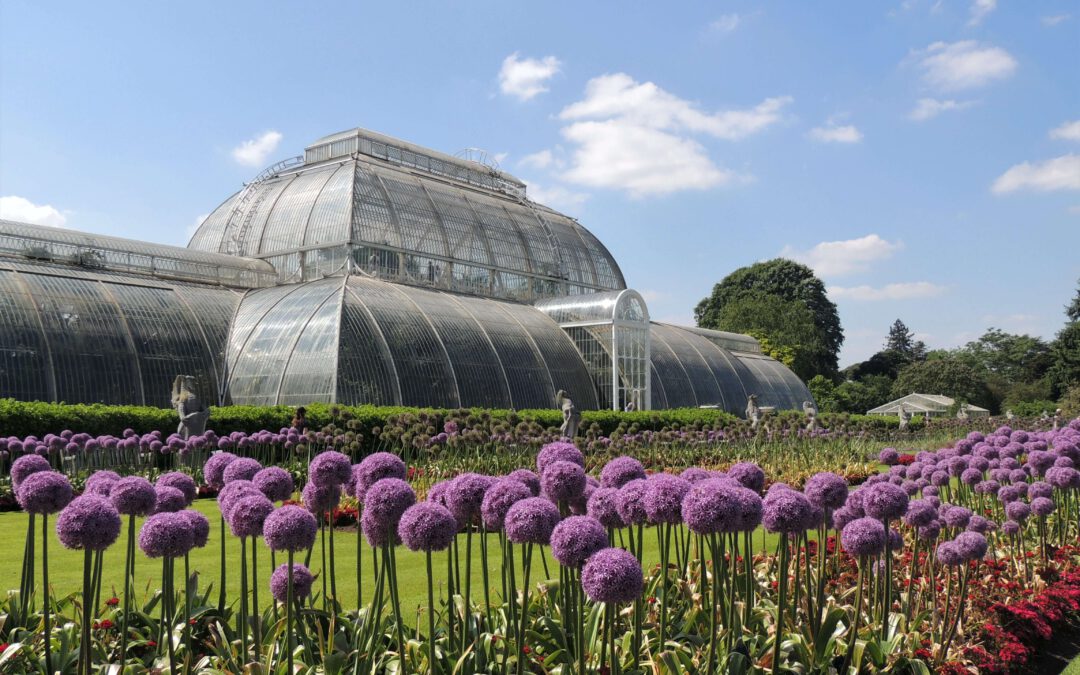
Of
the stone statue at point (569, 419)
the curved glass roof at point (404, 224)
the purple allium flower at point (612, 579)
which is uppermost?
the curved glass roof at point (404, 224)

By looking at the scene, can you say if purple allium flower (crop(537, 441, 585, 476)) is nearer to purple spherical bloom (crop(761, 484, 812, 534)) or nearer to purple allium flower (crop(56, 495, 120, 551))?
purple spherical bloom (crop(761, 484, 812, 534))

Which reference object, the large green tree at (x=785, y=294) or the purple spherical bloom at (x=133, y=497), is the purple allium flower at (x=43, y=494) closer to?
the purple spherical bloom at (x=133, y=497)

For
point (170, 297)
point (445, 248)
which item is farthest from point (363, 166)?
point (170, 297)

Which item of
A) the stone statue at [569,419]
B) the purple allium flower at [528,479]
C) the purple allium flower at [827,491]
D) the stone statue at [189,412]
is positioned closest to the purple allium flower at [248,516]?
the purple allium flower at [528,479]

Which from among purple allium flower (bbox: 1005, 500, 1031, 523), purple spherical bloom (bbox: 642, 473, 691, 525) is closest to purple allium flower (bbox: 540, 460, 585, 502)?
purple spherical bloom (bbox: 642, 473, 691, 525)

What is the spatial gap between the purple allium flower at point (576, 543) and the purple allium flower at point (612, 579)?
0.13m

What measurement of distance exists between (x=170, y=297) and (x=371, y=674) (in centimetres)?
3013

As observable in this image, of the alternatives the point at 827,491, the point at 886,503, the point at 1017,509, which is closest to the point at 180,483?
the point at 827,491

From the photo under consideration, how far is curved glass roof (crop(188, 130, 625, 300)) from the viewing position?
3891 cm

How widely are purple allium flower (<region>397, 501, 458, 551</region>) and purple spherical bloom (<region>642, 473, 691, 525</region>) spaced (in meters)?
1.11

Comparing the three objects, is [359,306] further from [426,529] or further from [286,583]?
[426,529]

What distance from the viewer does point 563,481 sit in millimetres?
5371

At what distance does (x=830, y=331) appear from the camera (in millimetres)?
91250

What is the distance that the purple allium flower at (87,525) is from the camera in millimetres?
4516
